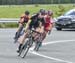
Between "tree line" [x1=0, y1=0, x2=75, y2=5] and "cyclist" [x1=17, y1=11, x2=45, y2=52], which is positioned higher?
"cyclist" [x1=17, y1=11, x2=45, y2=52]

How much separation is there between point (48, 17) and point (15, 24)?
1826 cm

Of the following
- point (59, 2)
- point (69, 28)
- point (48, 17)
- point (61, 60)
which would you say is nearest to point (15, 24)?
point (69, 28)

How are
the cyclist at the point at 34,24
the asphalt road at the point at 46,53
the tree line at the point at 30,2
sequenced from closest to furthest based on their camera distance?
the asphalt road at the point at 46,53 < the cyclist at the point at 34,24 < the tree line at the point at 30,2

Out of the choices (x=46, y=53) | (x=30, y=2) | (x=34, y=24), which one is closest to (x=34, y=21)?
(x=34, y=24)

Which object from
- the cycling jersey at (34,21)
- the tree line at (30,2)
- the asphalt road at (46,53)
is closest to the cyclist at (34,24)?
the cycling jersey at (34,21)

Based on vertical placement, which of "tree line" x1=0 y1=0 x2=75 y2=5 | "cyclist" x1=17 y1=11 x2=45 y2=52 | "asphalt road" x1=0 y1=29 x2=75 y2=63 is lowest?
"tree line" x1=0 y1=0 x2=75 y2=5

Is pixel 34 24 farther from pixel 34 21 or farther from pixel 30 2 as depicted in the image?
pixel 30 2

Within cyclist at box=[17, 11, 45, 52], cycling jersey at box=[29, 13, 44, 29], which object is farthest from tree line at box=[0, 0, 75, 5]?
cycling jersey at box=[29, 13, 44, 29]

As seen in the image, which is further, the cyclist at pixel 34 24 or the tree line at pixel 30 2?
the tree line at pixel 30 2

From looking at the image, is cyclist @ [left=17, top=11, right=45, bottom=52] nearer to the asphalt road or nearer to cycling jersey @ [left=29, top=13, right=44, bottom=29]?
cycling jersey @ [left=29, top=13, right=44, bottom=29]

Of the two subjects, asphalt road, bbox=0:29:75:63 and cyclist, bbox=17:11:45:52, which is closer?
asphalt road, bbox=0:29:75:63

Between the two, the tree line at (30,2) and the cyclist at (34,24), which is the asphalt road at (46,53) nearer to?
the cyclist at (34,24)

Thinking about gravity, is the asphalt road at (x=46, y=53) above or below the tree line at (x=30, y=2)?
above

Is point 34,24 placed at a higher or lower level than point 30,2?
higher
